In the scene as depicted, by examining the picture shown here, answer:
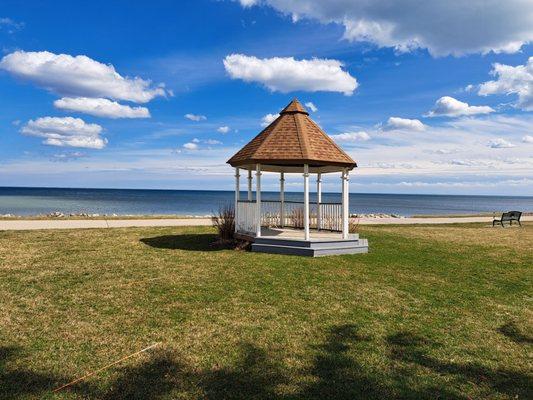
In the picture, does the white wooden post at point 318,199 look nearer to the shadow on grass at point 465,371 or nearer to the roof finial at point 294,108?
the roof finial at point 294,108

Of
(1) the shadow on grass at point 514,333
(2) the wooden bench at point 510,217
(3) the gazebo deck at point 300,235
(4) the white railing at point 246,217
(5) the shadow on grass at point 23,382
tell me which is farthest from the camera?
(2) the wooden bench at point 510,217

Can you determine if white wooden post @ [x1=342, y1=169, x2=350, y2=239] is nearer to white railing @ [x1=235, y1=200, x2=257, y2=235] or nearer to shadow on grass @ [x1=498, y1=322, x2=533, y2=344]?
white railing @ [x1=235, y1=200, x2=257, y2=235]

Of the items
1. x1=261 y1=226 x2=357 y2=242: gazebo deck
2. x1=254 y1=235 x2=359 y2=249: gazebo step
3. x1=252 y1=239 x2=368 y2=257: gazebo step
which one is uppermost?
x1=261 y1=226 x2=357 y2=242: gazebo deck

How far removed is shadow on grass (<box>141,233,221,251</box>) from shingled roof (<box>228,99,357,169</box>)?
129 inches

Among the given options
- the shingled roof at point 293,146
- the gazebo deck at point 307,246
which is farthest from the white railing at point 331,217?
the gazebo deck at point 307,246

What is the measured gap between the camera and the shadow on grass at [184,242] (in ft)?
48.1

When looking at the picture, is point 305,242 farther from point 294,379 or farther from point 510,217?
point 510,217

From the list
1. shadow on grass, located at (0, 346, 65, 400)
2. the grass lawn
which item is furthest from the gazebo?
shadow on grass, located at (0, 346, 65, 400)

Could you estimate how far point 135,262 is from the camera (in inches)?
467

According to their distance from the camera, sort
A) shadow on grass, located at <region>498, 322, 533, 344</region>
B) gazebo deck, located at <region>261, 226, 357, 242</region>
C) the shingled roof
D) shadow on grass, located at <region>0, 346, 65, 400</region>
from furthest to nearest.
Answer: gazebo deck, located at <region>261, 226, 357, 242</region> → the shingled roof → shadow on grass, located at <region>498, 322, 533, 344</region> → shadow on grass, located at <region>0, 346, 65, 400</region>

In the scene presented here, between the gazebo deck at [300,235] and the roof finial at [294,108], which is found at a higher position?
the roof finial at [294,108]

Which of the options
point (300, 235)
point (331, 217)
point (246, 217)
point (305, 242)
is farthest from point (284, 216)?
point (305, 242)

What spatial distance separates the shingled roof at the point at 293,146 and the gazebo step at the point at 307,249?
2.85 m

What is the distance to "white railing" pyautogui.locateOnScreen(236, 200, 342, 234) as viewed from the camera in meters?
15.1
